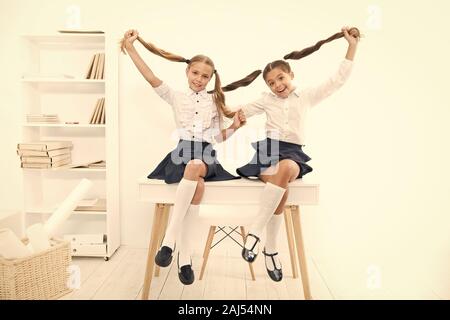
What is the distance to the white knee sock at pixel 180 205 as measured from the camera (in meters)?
2.02

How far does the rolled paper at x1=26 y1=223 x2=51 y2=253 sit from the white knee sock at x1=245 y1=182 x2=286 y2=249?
1.06m

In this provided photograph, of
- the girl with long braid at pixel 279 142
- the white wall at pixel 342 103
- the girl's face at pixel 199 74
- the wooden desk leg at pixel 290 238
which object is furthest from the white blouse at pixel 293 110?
the white wall at pixel 342 103

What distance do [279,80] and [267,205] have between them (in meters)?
0.68

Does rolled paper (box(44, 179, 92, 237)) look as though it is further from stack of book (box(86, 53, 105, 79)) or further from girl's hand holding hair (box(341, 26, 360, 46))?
girl's hand holding hair (box(341, 26, 360, 46))

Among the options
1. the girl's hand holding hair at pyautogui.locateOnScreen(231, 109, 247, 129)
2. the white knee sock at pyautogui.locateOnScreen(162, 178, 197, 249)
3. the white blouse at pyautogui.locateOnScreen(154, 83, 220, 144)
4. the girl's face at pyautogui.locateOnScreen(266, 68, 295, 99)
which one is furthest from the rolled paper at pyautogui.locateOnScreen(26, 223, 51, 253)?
the girl's face at pyautogui.locateOnScreen(266, 68, 295, 99)

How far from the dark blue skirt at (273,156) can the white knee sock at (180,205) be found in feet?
1.24

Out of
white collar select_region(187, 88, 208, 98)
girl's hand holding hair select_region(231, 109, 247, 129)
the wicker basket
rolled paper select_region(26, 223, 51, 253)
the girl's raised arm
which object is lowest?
the wicker basket

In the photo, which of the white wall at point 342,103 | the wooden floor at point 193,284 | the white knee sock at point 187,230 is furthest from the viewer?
the white wall at point 342,103

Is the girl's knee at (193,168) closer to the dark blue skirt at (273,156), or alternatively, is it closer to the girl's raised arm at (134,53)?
the dark blue skirt at (273,156)

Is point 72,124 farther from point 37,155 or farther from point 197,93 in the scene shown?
point 197,93

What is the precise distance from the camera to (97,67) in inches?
110

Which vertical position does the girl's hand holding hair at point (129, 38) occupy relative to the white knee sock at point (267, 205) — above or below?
above

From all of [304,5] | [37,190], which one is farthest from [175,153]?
[304,5]

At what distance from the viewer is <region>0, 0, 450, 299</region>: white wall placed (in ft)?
9.77
